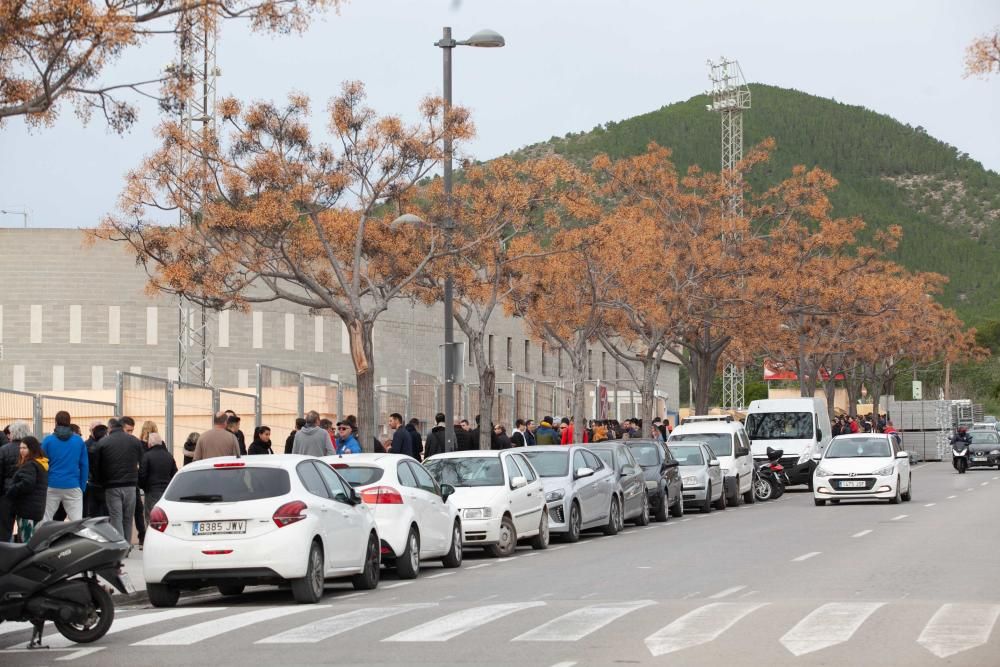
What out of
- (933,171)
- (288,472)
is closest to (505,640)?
(288,472)

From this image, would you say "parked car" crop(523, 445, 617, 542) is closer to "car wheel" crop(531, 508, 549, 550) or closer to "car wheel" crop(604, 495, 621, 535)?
"car wheel" crop(604, 495, 621, 535)

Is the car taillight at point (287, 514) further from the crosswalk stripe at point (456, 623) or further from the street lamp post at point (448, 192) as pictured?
the street lamp post at point (448, 192)

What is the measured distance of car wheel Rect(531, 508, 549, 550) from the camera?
23.4m

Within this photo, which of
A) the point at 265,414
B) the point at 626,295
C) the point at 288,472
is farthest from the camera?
the point at 626,295

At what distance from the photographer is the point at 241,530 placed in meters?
15.2

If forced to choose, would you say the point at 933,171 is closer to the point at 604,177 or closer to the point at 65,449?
the point at 604,177

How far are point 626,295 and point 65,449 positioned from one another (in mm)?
28963

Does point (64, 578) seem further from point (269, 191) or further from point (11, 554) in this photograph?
point (269, 191)

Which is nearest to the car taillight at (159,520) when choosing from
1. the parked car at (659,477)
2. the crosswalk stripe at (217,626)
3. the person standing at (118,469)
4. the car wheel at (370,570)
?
the crosswalk stripe at (217,626)

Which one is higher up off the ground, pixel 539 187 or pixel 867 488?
pixel 539 187

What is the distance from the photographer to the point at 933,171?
158m

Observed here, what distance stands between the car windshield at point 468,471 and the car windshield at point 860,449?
13.3 m

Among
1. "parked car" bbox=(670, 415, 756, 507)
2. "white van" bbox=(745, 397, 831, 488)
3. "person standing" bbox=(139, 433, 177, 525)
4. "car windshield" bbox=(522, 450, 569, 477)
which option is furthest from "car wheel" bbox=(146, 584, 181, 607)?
"white van" bbox=(745, 397, 831, 488)

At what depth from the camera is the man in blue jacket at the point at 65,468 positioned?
61.4 ft
